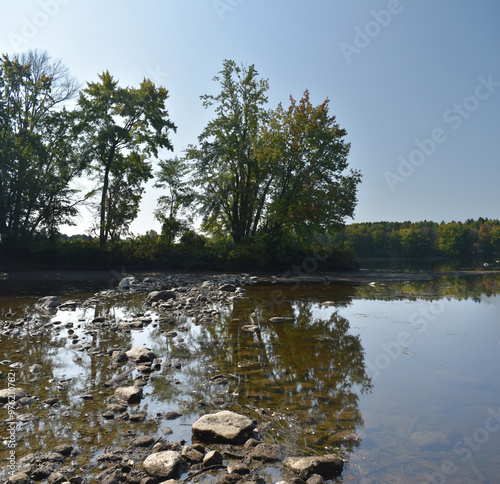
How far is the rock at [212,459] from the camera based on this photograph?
10.8ft

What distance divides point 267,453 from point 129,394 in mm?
2120

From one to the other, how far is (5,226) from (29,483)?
26.9 m

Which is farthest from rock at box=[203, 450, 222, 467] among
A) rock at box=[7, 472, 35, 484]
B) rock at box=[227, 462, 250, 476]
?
rock at box=[7, 472, 35, 484]

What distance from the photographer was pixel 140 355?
636 centimetres

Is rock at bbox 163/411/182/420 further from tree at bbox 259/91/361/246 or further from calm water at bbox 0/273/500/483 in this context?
tree at bbox 259/91/361/246

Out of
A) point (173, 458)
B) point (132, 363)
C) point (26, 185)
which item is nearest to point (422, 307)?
point (132, 363)

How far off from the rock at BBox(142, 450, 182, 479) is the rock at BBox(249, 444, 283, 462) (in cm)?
73

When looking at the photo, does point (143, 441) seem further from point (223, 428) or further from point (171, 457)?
point (223, 428)

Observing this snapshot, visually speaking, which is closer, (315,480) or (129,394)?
(315,480)

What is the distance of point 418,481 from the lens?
3.10m

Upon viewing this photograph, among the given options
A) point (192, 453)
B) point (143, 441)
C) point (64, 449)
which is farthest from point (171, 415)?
point (64, 449)

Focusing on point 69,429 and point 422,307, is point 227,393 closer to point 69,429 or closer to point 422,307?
point 69,429

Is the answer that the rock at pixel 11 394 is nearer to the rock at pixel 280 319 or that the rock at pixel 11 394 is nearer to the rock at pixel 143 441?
the rock at pixel 143 441

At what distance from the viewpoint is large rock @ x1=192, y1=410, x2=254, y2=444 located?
3.70 metres
